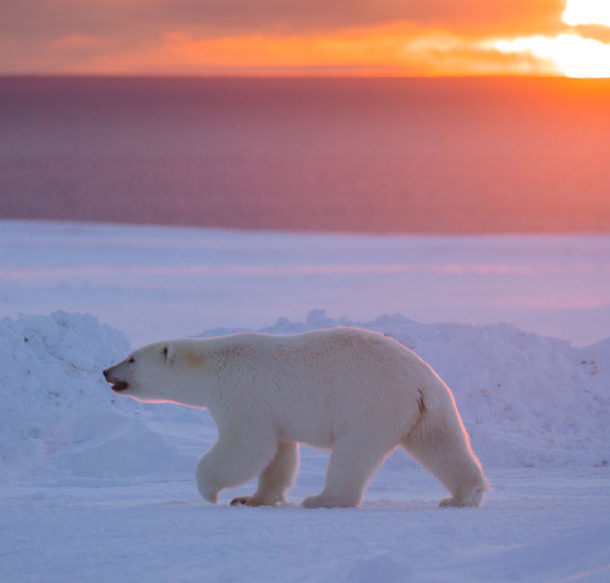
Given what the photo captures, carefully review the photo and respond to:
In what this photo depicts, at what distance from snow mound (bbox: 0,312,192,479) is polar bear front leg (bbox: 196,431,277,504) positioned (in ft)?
6.30

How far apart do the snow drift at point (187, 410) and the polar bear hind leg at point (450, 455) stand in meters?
2.55

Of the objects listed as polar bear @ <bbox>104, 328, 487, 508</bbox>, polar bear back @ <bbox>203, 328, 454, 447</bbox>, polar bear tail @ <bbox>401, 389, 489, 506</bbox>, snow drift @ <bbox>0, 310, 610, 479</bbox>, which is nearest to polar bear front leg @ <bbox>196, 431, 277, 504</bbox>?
polar bear @ <bbox>104, 328, 487, 508</bbox>

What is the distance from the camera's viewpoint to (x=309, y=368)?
19.2ft

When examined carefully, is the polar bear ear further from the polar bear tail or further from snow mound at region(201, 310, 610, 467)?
snow mound at region(201, 310, 610, 467)

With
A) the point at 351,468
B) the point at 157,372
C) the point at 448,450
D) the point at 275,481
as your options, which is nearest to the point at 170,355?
the point at 157,372

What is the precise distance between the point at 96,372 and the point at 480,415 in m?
3.63

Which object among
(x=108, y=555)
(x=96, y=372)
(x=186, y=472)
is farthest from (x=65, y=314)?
(x=108, y=555)

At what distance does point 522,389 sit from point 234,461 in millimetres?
4363

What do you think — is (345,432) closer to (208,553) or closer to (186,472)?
(208,553)

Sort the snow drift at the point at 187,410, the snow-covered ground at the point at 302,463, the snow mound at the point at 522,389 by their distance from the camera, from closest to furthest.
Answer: the snow-covered ground at the point at 302,463 < the snow drift at the point at 187,410 < the snow mound at the point at 522,389

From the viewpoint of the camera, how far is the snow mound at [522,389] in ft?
27.8

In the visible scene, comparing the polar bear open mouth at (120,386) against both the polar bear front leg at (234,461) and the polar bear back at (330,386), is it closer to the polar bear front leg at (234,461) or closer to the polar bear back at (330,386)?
the polar bear back at (330,386)

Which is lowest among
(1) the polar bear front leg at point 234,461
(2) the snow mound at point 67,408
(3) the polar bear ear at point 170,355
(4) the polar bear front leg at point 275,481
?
(2) the snow mound at point 67,408

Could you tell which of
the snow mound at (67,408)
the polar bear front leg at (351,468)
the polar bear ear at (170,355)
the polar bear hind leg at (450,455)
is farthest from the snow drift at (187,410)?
the polar bear hind leg at (450,455)
